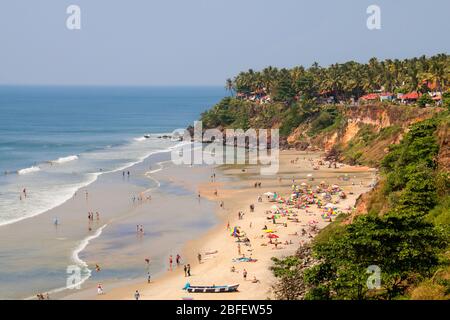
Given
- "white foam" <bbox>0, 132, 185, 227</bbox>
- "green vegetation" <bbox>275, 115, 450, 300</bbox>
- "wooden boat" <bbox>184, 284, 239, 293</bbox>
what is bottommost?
"wooden boat" <bbox>184, 284, 239, 293</bbox>

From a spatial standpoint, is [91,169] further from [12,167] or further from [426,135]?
[426,135]

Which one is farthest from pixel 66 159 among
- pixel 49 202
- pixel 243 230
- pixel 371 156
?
pixel 243 230

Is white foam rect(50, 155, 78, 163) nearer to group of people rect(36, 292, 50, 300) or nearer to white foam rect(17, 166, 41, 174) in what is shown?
white foam rect(17, 166, 41, 174)

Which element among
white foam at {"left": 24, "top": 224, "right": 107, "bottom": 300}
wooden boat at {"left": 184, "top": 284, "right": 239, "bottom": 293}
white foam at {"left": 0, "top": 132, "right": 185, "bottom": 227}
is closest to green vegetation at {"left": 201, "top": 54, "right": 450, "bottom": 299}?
wooden boat at {"left": 184, "top": 284, "right": 239, "bottom": 293}

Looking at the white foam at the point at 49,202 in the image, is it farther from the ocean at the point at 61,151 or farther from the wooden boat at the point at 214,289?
the wooden boat at the point at 214,289

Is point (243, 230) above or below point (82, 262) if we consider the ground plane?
above

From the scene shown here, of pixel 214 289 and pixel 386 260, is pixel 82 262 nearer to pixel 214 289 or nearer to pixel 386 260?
pixel 214 289

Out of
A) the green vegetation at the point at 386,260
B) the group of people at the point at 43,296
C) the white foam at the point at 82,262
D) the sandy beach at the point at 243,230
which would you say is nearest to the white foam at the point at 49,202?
the white foam at the point at 82,262
